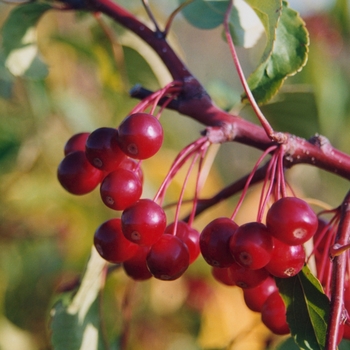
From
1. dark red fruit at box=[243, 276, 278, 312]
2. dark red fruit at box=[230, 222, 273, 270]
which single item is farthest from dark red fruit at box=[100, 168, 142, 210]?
dark red fruit at box=[243, 276, 278, 312]

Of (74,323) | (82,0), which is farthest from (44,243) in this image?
(82,0)

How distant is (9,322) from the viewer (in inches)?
81.4

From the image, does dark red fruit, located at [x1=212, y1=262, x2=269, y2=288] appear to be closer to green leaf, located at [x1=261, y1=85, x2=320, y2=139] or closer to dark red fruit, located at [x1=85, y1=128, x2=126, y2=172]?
dark red fruit, located at [x1=85, y1=128, x2=126, y2=172]

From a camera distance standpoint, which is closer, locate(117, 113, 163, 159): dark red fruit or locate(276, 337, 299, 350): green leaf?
locate(117, 113, 163, 159): dark red fruit

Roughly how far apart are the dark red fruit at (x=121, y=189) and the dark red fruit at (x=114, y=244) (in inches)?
2.4

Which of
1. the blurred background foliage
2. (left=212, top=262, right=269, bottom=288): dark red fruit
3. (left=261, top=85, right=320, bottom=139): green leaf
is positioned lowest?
the blurred background foliage

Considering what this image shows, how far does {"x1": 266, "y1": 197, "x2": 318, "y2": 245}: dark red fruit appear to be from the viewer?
88cm

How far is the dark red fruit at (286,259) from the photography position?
92 cm

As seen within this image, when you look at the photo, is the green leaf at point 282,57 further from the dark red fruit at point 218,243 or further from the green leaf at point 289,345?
the green leaf at point 289,345

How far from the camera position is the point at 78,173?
1.12m

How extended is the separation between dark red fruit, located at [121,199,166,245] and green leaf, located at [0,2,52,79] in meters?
0.79

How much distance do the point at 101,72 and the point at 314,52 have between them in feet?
3.30

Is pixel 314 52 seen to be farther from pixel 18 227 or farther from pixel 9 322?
pixel 9 322

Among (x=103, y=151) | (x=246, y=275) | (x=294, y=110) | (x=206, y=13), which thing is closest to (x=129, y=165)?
(x=103, y=151)
